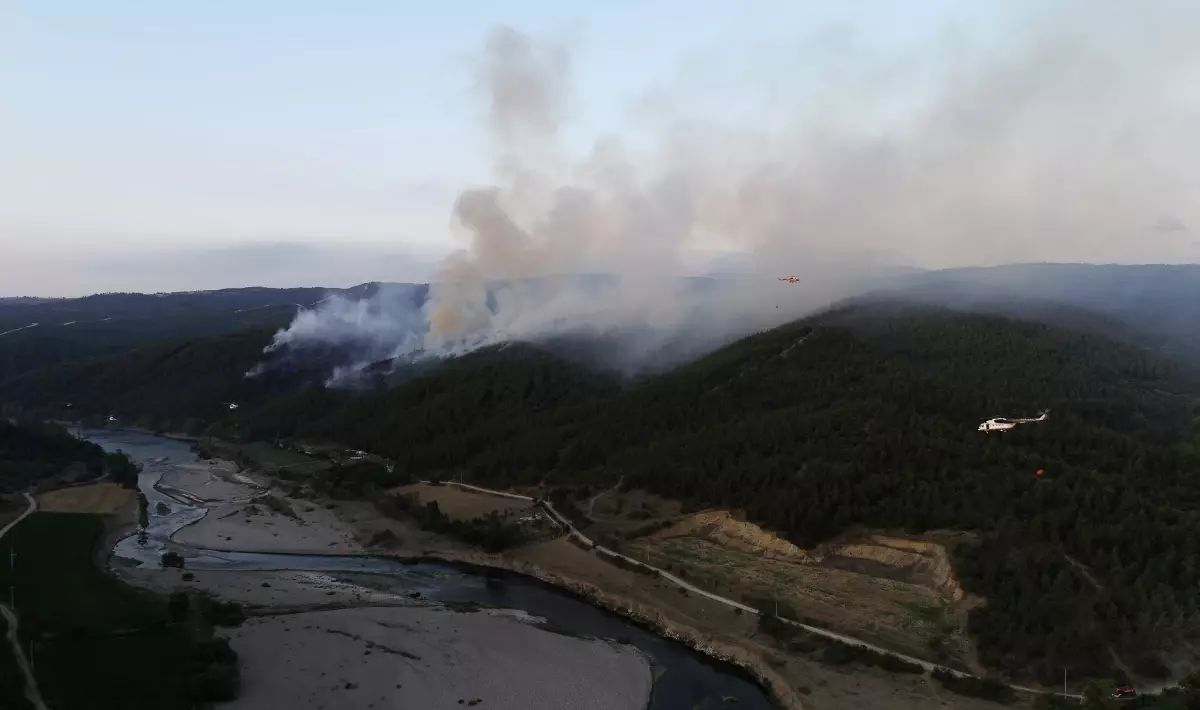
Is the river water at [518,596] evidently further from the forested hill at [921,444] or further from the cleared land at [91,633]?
the forested hill at [921,444]

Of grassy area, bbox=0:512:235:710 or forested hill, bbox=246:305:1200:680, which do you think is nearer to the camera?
grassy area, bbox=0:512:235:710

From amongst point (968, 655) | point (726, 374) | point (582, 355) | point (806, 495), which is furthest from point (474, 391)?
point (968, 655)

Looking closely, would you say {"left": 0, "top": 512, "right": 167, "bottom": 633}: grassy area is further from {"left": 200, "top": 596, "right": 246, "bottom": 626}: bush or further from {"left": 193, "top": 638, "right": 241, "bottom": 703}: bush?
{"left": 193, "top": 638, "right": 241, "bottom": 703}: bush

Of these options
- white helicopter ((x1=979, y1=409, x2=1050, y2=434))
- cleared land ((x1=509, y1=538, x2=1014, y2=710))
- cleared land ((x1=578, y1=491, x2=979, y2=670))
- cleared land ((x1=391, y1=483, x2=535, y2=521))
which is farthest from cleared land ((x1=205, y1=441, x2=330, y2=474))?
white helicopter ((x1=979, y1=409, x2=1050, y2=434))

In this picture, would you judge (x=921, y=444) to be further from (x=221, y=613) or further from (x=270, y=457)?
(x=270, y=457)

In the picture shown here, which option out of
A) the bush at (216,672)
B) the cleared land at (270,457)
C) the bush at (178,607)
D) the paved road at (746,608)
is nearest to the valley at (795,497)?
the paved road at (746,608)

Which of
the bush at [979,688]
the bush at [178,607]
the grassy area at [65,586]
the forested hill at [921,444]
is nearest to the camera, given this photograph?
the bush at [979,688]
